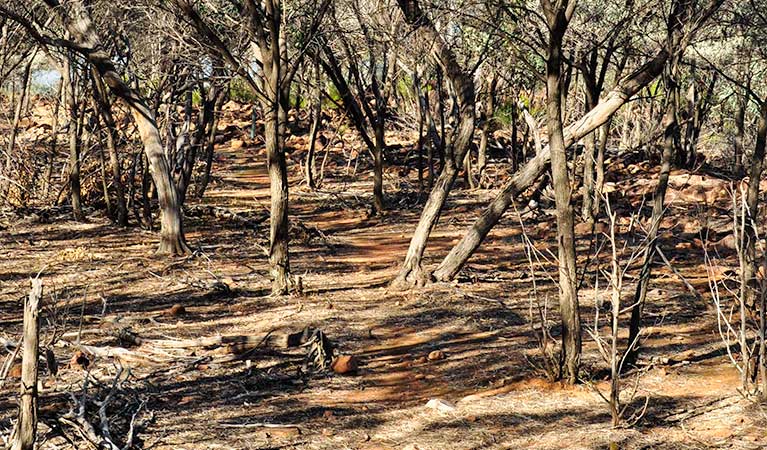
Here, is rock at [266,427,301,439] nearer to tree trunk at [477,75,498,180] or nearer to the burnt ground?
the burnt ground

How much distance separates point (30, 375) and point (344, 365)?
9.86 feet

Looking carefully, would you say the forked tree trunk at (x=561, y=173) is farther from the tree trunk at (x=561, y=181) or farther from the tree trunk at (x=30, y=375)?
the tree trunk at (x=30, y=375)

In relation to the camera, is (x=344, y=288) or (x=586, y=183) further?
(x=586, y=183)

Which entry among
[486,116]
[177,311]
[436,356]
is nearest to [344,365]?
[436,356]

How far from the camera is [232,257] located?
12102 mm

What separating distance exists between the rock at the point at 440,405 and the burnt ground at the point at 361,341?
37 millimetres

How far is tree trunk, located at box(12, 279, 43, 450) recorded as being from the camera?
445 cm

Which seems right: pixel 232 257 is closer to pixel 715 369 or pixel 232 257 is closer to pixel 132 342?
pixel 132 342

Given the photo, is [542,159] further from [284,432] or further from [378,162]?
[378,162]

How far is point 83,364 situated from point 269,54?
11.7 feet

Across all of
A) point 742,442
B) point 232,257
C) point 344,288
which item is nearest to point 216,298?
point 344,288

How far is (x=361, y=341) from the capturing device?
8.28 m

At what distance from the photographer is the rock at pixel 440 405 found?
6.34m

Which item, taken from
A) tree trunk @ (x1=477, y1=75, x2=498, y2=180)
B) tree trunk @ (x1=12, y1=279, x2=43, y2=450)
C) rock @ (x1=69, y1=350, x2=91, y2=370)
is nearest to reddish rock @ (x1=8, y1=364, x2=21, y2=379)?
rock @ (x1=69, y1=350, x2=91, y2=370)
